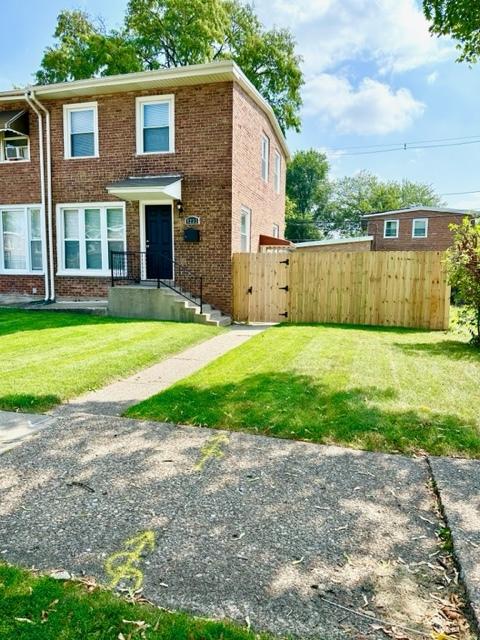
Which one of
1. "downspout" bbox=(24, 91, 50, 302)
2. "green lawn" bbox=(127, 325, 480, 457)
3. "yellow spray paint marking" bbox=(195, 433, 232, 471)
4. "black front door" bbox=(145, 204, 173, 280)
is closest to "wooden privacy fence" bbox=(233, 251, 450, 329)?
"black front door" bbox=(145, 204, 173, 280)

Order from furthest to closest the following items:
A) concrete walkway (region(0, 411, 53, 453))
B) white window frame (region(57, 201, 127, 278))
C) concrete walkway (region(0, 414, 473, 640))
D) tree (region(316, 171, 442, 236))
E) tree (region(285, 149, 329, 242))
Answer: tree (region(316, 171, 442, 236)) < tree (region(285, 149, 329, 242)) < white window frame (region(57, 201, 127, 278)) < concrete walkway (region(0, 411, 53, 453)) < concrete walkway (region(0, 414, 473, 640))

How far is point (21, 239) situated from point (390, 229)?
24891 millimetres

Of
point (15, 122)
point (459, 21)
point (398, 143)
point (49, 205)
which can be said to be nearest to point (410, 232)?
point (398, 143)

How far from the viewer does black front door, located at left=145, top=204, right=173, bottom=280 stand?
12852 mm

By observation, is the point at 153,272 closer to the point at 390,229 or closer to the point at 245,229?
the point at 245,229

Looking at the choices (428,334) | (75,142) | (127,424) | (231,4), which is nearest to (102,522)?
(127,424)

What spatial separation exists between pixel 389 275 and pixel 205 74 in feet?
23.5

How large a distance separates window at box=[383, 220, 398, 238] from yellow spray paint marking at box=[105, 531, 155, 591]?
3165 cm

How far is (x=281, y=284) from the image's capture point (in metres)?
12.7

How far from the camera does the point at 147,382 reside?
6109mm

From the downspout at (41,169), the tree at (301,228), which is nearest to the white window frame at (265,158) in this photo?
the downspout at (41,169)

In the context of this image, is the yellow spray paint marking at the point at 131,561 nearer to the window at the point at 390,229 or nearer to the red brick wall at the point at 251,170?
the red brick wall at the point at 251,170

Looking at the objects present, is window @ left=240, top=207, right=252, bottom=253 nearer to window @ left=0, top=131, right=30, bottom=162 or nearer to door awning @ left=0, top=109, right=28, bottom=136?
window @ left=0, top=131, right=30, bottom=162

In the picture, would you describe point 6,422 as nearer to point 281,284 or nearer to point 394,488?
point 394,488
